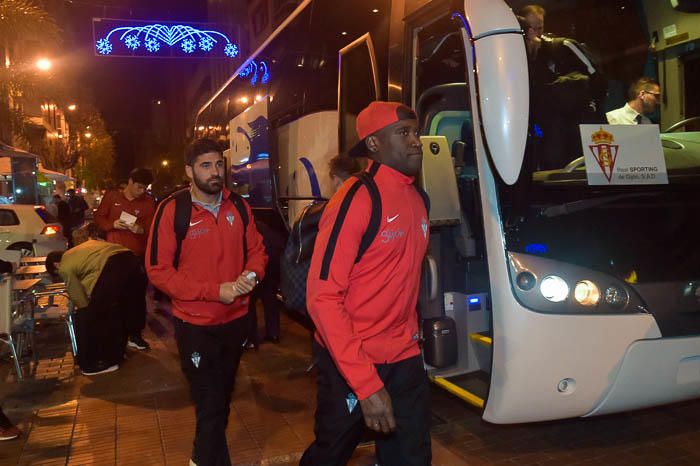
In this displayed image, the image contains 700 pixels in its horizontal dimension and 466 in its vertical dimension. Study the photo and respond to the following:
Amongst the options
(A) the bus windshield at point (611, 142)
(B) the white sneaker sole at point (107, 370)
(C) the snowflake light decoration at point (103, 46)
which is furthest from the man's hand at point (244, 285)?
(C) the snowflake light decoration at point (103, 46)

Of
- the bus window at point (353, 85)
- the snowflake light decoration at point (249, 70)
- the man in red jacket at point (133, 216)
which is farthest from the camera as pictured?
the snowflake light decoration at point (249, 70)

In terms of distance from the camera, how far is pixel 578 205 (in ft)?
12.3

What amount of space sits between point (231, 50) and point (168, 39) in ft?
5.09

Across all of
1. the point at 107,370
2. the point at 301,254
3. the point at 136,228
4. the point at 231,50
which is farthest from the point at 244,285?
the point at 231,50

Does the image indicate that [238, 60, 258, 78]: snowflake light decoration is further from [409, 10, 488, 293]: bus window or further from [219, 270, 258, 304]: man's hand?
[219, 270, 258, 304]: man's hand

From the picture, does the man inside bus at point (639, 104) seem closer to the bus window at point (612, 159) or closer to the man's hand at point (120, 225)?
the bus window at point (612, 159)

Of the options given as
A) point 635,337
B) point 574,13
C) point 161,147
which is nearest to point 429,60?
point 574,13

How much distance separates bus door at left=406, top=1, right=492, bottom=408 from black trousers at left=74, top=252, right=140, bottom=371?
369 centimetres

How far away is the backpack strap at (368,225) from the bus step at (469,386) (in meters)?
1.82

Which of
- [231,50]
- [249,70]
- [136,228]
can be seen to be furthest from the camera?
[231,50]

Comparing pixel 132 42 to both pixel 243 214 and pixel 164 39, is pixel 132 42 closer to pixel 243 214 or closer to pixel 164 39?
pixel 164 39

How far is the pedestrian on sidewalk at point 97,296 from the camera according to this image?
6.38 metres

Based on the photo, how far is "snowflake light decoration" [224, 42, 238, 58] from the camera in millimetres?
14414

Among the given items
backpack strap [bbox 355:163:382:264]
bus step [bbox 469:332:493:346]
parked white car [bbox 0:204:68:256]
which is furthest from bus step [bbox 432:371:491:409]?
parked white car [bbox 0:204:68:256]
